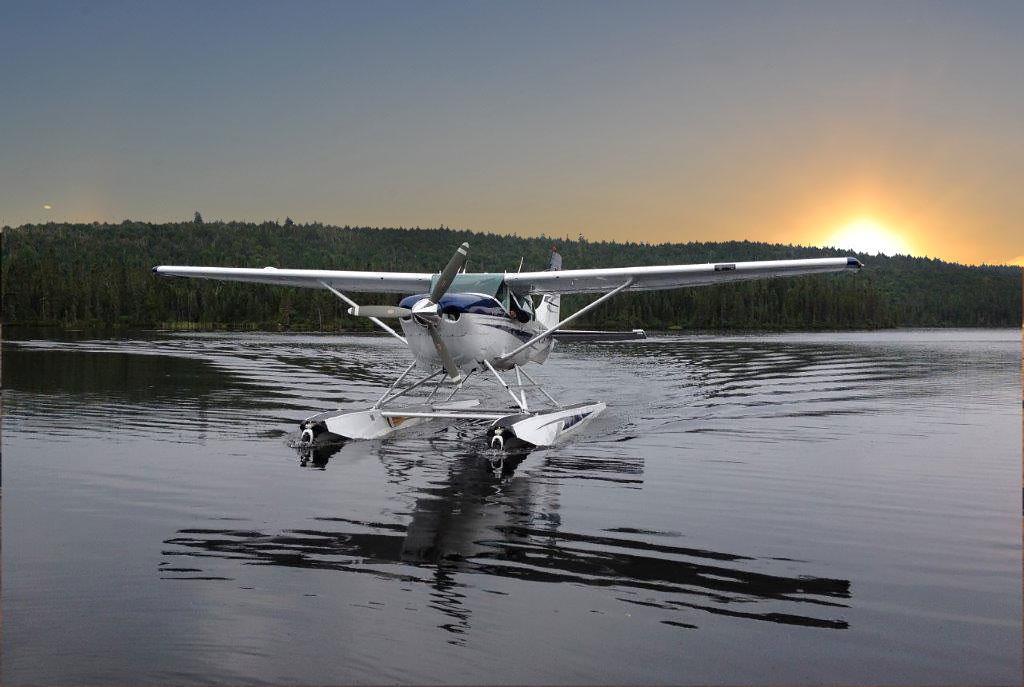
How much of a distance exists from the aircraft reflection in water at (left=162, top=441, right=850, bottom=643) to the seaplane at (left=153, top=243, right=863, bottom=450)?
3612 millimetres

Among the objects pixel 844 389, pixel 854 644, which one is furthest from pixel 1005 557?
pixel 844 389

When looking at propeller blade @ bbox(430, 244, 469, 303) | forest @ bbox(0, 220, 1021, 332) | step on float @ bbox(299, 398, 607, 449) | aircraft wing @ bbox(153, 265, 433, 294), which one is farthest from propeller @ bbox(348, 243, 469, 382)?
forest @ bbox(0, 220, 1021, 332)

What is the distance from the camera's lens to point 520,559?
5.42 meters

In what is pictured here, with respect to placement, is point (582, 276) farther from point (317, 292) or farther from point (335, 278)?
point (317, 292)

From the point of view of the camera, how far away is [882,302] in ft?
434

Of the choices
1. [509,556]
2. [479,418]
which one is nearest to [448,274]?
[479,418]

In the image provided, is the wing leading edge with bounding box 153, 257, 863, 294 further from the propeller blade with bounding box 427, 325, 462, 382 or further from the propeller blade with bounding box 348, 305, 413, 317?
the propeller blade with bounding box 348, 305, 413, 317

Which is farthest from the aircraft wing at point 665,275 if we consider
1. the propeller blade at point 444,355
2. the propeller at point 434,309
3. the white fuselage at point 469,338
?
the propeller at point 434,309

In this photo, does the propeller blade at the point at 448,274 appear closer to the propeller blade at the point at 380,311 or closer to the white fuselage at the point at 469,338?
the white fuselage at the point at 469,338

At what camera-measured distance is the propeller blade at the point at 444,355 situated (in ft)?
36.2

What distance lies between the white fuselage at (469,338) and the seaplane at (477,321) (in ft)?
0.05

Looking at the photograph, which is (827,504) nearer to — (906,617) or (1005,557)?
(1005,557)

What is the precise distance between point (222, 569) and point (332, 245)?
179 m

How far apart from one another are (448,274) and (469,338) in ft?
3.60
